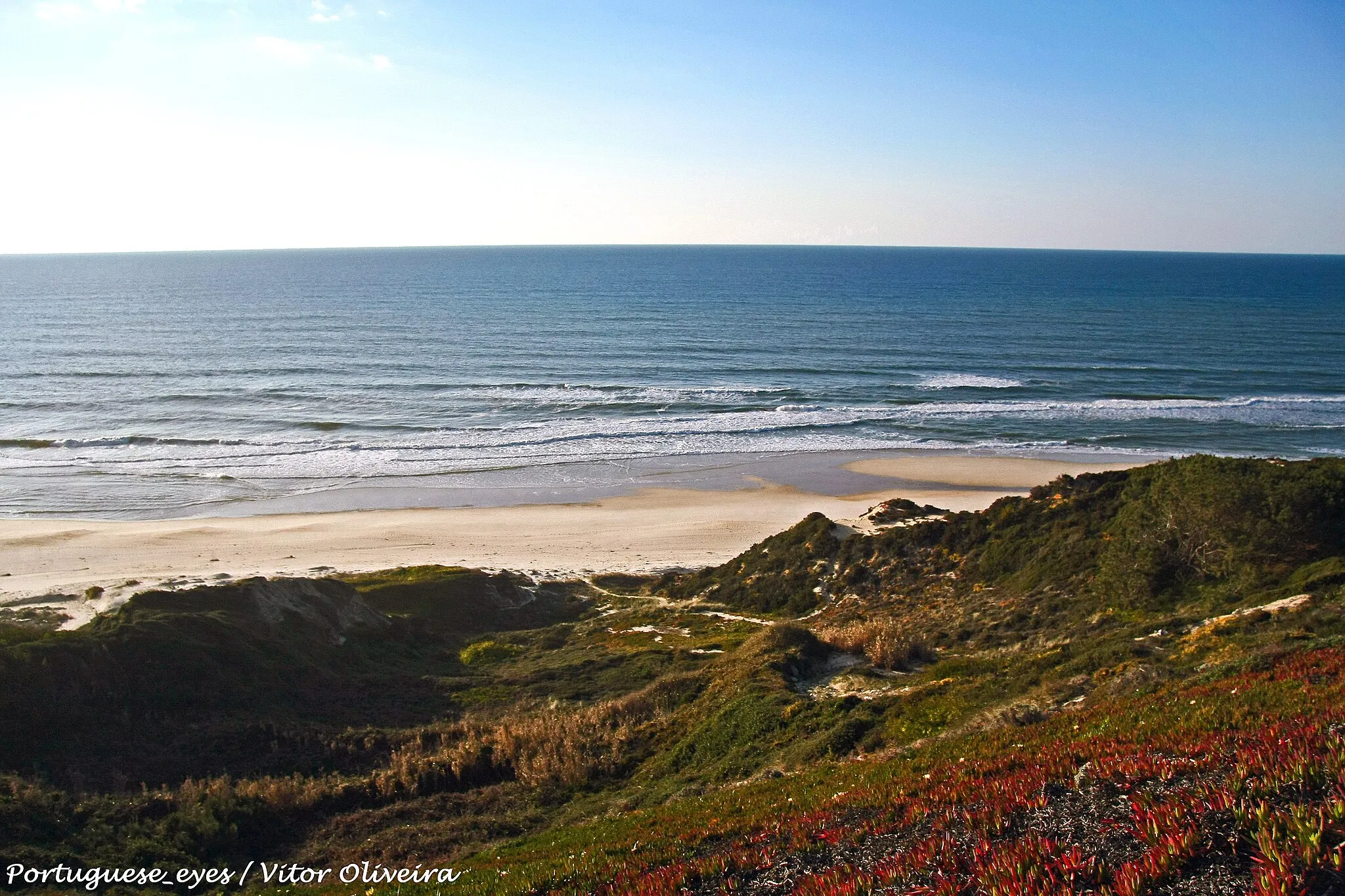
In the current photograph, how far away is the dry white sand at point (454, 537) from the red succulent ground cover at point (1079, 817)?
920 inches

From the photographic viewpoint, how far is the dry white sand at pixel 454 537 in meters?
32.4

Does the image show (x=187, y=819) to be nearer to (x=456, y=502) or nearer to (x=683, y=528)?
(x=683, y=528)

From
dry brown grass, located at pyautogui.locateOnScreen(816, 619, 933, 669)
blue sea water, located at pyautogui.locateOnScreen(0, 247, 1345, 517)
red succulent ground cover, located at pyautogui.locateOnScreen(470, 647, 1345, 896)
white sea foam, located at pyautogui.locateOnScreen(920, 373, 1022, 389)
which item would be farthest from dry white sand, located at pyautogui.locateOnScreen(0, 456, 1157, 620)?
red succulent ground cover, located at pyautogui.locateOnScreen(470, 647, 1345, 896)

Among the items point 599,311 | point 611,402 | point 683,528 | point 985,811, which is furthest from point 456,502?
point 599,311

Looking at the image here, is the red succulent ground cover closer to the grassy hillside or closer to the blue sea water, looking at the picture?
the grassy hillside

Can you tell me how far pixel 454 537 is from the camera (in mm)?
37312

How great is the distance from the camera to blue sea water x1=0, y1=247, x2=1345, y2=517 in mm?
48594

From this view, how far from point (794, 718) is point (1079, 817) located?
833cm

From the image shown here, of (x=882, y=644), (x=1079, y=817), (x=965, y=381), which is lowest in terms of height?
(x=882, y=644)

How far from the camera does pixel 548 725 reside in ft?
53.8

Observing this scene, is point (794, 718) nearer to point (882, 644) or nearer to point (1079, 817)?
point (882, 644)

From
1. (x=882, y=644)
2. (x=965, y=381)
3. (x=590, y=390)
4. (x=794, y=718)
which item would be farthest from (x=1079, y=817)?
(x=965, y=381)

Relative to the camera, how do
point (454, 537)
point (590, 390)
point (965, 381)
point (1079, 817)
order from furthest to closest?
point (965, 381) → point (590, 390) → point (454, 537) → point (1079, 817)

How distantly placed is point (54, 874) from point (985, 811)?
11.9m
